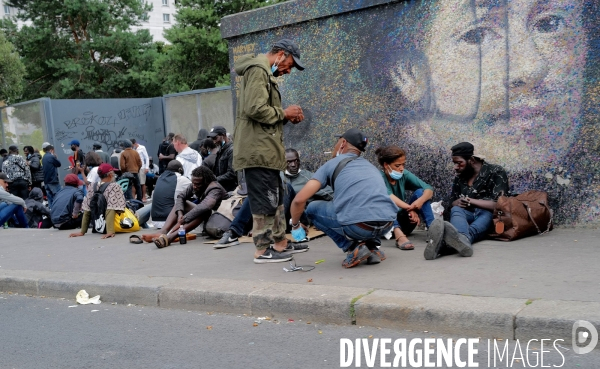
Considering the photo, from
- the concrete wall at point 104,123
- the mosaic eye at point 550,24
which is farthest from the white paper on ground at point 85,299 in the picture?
the concrete wall at point 104,123

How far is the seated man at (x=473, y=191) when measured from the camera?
6043 millimetres

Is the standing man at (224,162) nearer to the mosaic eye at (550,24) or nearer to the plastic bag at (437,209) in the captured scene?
the plastic bag at (437,209)

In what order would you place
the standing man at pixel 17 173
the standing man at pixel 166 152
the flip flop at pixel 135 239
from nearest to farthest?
the flip flop at pixel 135 239 < the standing man at pixel 17 173 < the standing man at pixel 166 152

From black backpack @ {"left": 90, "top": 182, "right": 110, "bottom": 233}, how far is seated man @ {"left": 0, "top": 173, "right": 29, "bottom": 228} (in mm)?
2576

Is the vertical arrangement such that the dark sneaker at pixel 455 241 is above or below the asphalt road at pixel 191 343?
above

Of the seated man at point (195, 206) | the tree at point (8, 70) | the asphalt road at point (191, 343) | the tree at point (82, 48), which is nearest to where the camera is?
the asphalt road at point (191, 343)

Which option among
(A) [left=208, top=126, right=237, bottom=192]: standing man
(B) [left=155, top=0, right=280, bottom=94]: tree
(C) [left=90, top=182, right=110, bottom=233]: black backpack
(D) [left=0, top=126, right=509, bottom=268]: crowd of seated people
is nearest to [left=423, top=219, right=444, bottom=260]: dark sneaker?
(D) [left=0, top=126, right=509, bottom=268]: crowd of seated people

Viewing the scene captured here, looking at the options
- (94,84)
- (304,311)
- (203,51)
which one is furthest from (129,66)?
(304,311)

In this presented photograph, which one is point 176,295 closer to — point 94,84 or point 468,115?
point 468,115

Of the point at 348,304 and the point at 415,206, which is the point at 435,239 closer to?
the point at 415,206

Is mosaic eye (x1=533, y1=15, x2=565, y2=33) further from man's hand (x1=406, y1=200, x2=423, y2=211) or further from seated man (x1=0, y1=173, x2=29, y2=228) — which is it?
seated man (x1=0, y1=173, x2=29, y2=228)

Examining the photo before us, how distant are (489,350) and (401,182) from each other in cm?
315

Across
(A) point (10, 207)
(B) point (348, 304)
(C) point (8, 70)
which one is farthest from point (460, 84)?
(C) point (8, 70)

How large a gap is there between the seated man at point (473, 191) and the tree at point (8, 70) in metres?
25.1
